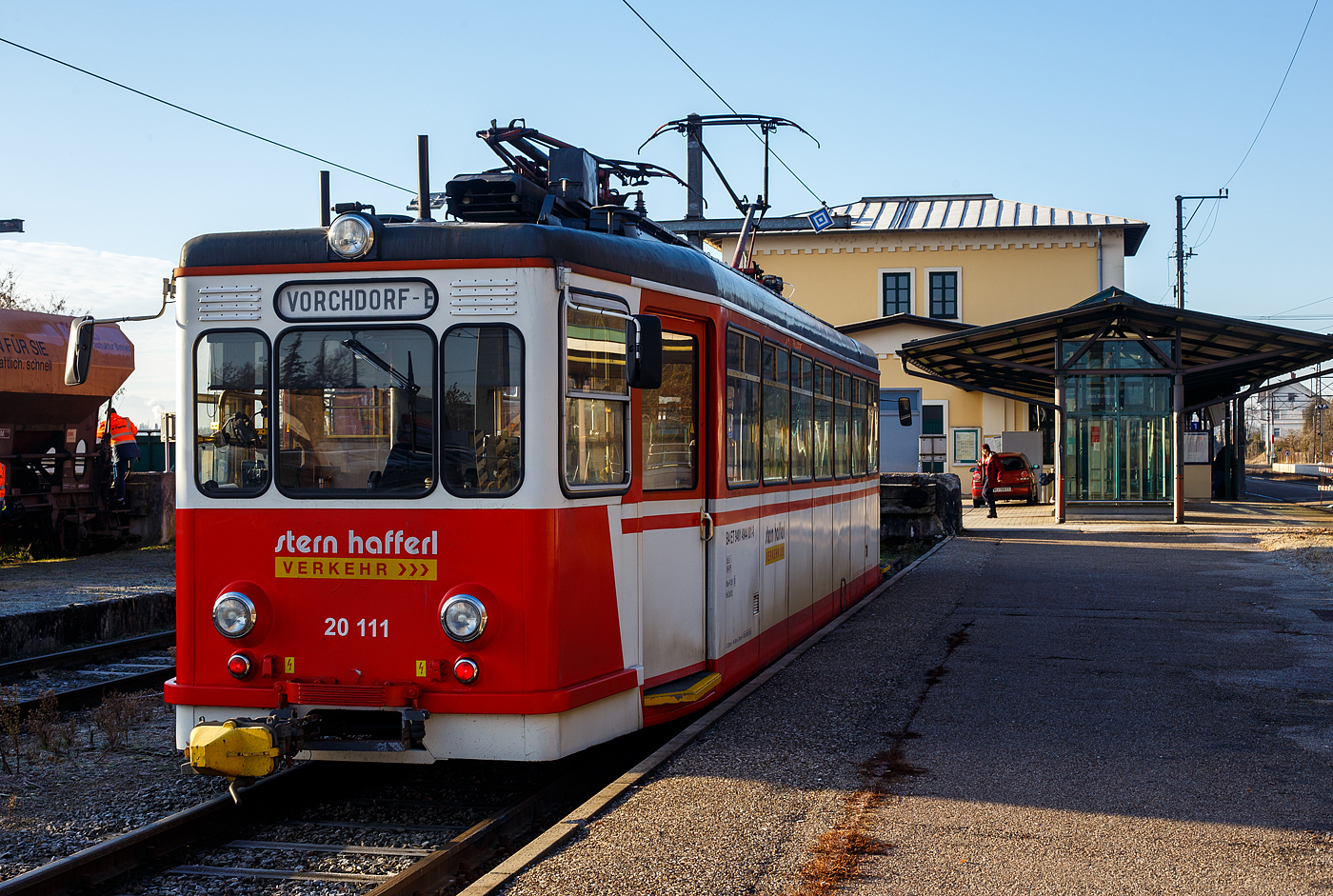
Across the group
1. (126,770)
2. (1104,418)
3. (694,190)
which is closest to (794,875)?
(126,770)

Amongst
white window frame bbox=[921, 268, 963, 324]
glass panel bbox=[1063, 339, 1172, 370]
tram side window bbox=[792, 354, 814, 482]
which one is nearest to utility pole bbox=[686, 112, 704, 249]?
tram side window bbox=[792, 354, 814, 482]

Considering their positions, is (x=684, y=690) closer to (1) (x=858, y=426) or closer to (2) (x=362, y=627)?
(2) (x=362, y=627)

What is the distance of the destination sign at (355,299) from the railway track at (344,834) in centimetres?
238

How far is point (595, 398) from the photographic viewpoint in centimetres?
633

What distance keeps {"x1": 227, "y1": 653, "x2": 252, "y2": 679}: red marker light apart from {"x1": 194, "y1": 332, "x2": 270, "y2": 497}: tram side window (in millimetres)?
776

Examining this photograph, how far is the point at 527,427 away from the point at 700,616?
2077 millimetres

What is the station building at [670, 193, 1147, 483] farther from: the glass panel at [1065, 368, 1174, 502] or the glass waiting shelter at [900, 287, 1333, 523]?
the glass panel at [1065, 368, 1174, 502]

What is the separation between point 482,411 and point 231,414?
126 cm

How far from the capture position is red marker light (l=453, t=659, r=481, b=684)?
19.1ft

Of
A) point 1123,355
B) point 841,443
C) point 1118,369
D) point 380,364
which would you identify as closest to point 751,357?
point 380,364

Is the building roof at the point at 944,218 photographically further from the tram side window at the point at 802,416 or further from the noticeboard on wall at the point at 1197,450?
the tram side window at the point at 802,416

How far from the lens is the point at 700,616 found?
7.47 m

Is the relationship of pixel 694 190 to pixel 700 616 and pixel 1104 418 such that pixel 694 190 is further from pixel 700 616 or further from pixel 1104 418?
pixel 1104 418

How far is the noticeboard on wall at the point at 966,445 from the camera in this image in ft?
128
